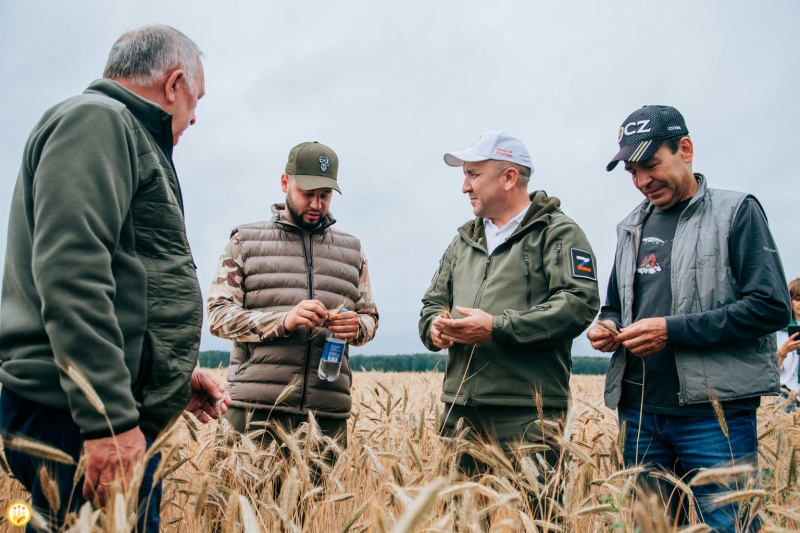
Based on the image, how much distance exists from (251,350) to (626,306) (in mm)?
2146

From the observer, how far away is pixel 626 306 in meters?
3.40

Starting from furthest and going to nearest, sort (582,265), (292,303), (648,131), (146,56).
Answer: (292,303) < (582,265) < (648,131) < (146,56)

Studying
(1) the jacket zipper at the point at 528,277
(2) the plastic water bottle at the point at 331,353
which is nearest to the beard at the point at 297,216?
(2) the plastic water bottle at the point at 331,353

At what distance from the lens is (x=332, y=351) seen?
Answer: 3727 mm

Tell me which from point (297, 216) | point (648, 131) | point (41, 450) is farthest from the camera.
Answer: point (297, 216)

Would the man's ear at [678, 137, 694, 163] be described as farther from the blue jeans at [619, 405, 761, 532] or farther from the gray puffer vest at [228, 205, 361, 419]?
the gray puffer vest at [228, 205, 361, 419]

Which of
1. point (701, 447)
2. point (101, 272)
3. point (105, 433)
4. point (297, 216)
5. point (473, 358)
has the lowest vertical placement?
point (701, 447)

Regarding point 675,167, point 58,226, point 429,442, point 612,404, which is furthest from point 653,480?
point 58,226

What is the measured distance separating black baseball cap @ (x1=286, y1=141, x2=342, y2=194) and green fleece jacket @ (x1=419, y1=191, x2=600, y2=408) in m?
1.06

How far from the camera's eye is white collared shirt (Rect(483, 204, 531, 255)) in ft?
12.0

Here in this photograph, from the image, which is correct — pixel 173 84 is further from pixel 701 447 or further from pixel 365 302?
pixel 701 447

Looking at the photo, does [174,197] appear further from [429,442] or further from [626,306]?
[429,442]

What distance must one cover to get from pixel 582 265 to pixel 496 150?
809mm

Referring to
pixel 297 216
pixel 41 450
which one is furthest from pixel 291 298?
pixel 41 450
